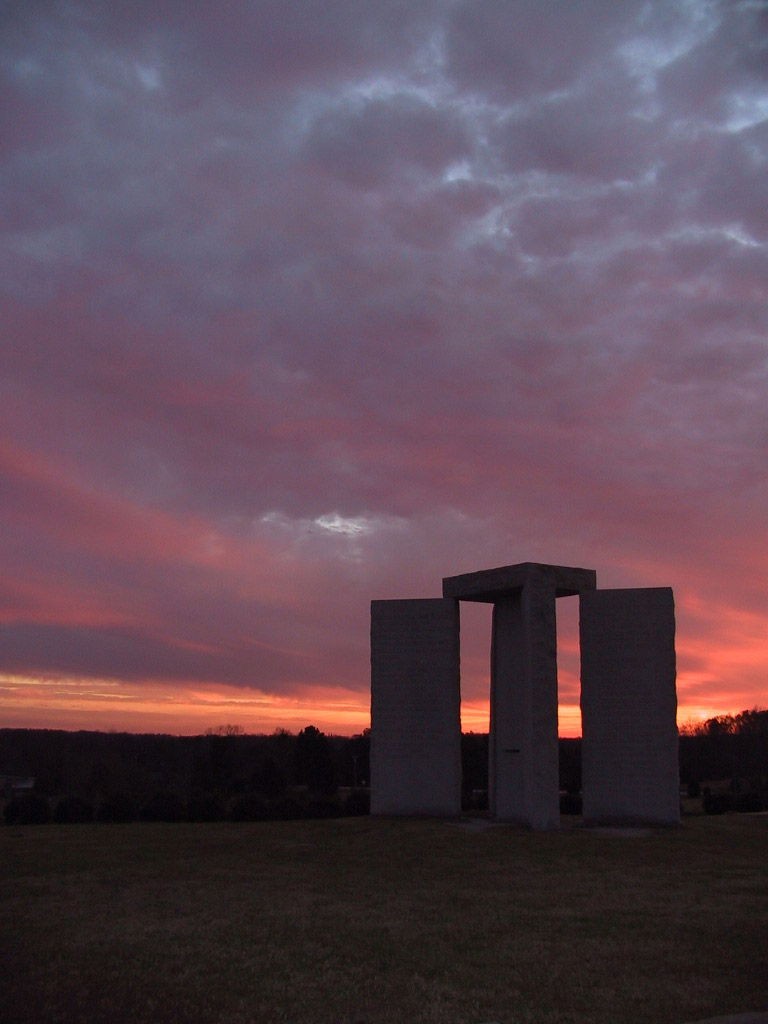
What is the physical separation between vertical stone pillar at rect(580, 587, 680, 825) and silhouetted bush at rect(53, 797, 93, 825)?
15589 mm

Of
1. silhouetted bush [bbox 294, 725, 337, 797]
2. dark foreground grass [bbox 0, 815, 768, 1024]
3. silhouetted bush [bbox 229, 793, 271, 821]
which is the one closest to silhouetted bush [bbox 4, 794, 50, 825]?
silhouetted bush [bbox 229, 793, 271, 821]

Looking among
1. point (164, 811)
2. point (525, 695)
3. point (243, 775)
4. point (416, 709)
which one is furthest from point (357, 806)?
point (243, 775)

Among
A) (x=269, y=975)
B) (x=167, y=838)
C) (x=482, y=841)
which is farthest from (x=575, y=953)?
(x=167, y=838)

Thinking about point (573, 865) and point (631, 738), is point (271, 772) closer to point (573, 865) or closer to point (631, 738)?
point (631, 738)

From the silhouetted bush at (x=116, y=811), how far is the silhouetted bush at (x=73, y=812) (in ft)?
1.21

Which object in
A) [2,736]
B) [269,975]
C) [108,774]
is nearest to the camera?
[269,975]

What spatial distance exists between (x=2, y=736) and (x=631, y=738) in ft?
297

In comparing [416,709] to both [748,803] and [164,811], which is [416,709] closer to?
[164,811]

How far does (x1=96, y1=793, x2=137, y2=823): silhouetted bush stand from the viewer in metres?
29.9

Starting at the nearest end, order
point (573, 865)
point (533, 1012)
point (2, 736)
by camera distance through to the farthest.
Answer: point (533, 1012) → point (573, 865) → point (2, 736)

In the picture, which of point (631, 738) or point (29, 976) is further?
point (631, 738)

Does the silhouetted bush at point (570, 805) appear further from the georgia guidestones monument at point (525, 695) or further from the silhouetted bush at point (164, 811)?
the silhouetted bush at point (164, 811)

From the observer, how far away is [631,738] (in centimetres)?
2469

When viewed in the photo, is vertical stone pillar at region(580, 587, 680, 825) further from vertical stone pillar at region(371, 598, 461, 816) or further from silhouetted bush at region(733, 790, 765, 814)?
silhouetted bush at region(733, 790, 765, 814)
